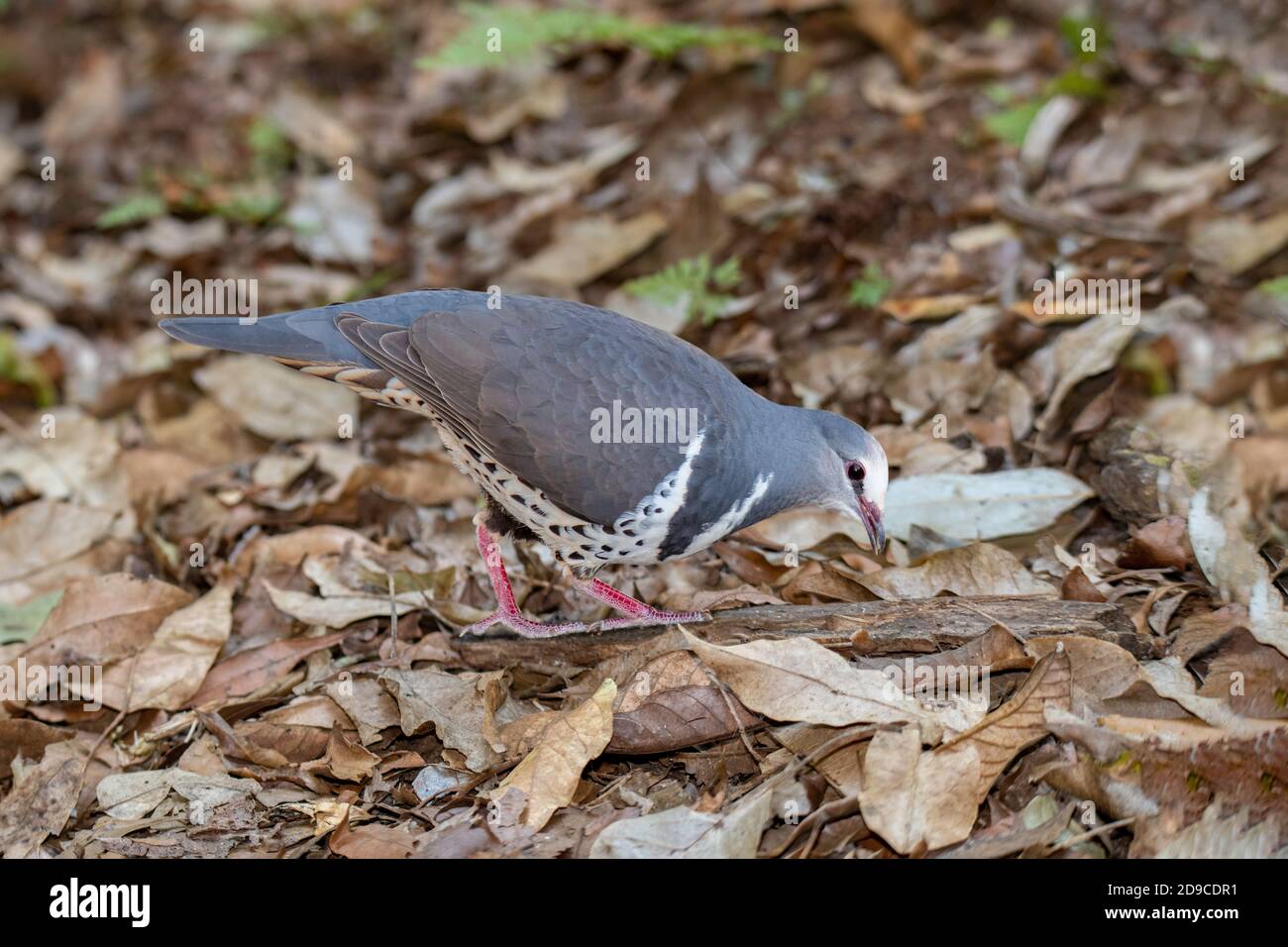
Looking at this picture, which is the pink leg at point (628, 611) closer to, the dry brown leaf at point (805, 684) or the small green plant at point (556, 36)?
the dry brown leaf at point (805, 684)

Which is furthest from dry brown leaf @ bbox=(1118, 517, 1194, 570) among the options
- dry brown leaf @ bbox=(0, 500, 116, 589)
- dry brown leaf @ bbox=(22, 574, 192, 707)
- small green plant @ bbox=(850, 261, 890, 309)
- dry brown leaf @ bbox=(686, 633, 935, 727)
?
dry brown leaf @ bbox=(0, 500, 116, 589)

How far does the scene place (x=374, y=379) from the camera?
4.55 m

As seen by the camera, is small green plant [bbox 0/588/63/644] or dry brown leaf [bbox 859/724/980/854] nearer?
dry brown leaf [bbox 859/724/980/854]

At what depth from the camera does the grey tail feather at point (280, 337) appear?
4480 mm

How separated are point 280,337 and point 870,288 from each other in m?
2.80

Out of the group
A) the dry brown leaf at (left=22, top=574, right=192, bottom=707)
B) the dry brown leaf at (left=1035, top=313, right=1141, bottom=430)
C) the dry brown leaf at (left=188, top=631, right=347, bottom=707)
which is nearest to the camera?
the dry brown leaf at (left=188, top=631, right=347, bottom=707)

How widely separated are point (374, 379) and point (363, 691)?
116cm

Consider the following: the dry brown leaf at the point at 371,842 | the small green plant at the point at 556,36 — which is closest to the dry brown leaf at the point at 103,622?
the dry brown leaf at the point at 371,842

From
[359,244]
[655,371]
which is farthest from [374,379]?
[359,244]

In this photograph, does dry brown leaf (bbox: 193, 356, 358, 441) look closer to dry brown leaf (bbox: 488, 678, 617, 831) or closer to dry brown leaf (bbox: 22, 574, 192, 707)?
dry brown leaf (bbox: 22, 574, 192, 707)

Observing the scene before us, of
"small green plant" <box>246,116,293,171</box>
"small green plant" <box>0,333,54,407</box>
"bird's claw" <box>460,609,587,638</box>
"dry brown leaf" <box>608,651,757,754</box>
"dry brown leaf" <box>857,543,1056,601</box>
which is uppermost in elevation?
"small green plant" <box>246,116,293,171</box>

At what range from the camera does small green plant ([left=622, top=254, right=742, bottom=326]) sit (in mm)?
5832

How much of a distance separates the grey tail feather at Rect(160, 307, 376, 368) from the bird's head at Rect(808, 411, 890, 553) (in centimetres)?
170

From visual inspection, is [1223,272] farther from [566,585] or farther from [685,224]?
[566,585]
